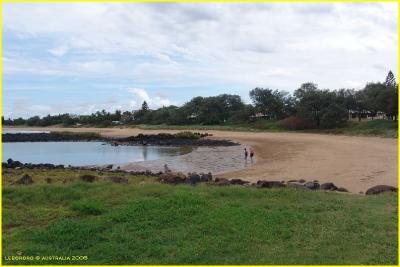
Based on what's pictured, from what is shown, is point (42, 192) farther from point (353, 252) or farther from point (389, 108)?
point (389, 108)

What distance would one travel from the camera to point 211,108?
290 ft

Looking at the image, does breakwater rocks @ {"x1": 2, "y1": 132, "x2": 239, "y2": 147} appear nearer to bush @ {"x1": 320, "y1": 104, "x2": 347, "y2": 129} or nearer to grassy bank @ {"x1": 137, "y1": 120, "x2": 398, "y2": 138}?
grassy bank @ {"x1": 137, "y1": 120, "x2": 398, "y2": 138}

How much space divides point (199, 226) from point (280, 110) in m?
71.0

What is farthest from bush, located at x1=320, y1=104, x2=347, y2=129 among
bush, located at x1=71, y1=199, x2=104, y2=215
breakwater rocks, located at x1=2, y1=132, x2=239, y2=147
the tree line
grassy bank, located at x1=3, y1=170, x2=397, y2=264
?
bush, located at x1=71, y1=199, x2=104, y2=215

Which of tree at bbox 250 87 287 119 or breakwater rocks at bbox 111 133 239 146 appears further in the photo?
tree at bbox 250 87 287 119

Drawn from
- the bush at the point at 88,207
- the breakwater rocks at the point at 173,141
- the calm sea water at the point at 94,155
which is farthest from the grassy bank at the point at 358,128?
the bush at the point at 88,207

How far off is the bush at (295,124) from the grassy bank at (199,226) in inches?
2107

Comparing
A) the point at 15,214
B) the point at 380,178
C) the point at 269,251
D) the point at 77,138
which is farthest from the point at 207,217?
the point at 77,138

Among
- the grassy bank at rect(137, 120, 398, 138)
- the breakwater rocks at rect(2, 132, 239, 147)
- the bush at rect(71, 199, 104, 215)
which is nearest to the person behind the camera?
the bush at rect(71, 199, 104, 215)

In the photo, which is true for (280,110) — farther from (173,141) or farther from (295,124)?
(173,141)

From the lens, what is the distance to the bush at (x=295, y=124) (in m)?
63.0

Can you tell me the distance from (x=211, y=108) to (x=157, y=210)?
8045cm

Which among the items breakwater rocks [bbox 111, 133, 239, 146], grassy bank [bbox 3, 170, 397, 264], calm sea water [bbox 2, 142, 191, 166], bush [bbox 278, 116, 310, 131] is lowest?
calm sea water [bbox 2, 142, 191, 166]

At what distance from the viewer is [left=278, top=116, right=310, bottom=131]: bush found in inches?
2479
